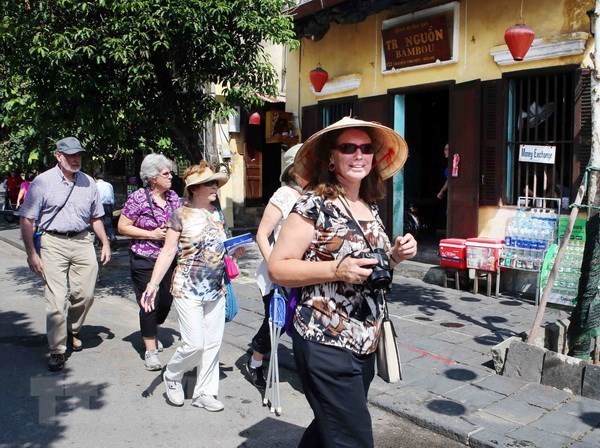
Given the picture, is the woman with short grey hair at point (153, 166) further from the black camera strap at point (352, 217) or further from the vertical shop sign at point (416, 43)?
the vertical shop sign at point (416, 43)

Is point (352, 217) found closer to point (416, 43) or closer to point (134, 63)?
point (134, 63)

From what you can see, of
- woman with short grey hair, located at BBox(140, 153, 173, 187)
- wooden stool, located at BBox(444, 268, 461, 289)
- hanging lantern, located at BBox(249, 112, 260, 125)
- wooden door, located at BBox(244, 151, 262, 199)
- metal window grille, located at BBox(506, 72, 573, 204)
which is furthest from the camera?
wooden door, located at BBox(244, 151, 262, 199)

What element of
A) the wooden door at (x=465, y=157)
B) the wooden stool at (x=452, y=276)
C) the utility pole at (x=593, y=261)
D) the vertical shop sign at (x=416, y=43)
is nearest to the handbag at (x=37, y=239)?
the utility pole at (x=593, y=261)

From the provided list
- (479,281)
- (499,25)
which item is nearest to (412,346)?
(479,281)

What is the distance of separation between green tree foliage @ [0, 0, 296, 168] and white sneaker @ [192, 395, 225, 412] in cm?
397

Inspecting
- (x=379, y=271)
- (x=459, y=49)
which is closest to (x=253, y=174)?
(x=459, y=49)

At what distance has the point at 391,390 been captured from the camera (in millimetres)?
4742

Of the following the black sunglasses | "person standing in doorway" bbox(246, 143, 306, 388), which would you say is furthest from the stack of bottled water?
the black sunglasses

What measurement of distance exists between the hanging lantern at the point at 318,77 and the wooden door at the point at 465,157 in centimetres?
282

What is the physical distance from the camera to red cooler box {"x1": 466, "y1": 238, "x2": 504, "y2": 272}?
7906mm

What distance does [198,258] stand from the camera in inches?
172

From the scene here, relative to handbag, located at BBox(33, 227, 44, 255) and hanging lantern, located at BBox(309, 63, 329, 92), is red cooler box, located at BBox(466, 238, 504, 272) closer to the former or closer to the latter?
hanging lantern, located at BBox(309, 63, 329, 92)

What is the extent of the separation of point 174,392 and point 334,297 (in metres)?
2.38

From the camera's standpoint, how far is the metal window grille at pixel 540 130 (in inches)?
304
